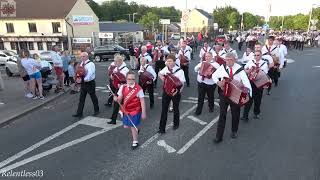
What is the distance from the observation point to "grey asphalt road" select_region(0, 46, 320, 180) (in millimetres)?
6113

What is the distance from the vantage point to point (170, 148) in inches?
285

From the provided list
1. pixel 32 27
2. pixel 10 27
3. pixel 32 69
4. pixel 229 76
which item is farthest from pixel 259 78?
pixel 10 27

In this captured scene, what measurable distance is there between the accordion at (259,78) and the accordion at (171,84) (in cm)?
208

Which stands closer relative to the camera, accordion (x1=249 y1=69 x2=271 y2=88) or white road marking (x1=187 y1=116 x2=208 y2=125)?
accordion (x1=249 y1=69 x2=271 y2=88)

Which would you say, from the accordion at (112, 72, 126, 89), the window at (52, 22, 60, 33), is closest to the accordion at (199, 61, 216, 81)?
the accordion at (112, 72, 126, 89)

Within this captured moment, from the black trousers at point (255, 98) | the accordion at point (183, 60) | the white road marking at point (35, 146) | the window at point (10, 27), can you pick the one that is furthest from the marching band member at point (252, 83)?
the window at point (10, 27)

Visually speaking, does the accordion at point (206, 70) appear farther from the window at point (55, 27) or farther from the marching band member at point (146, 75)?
the window at point (55, 27)

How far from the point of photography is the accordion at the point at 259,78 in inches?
344

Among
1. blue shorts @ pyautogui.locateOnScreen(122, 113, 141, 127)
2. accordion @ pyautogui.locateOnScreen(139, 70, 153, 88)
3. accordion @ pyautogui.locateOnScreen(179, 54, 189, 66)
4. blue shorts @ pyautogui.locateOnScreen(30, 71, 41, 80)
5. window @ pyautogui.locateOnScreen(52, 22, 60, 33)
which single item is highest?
window @ pyautogui.locateOnScreen(52, 22, 60, 33)

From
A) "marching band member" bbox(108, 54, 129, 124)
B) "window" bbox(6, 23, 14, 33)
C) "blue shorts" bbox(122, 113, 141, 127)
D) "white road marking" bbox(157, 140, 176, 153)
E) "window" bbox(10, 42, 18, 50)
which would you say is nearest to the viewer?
"blue shorts" bbox(122, 113, 141, 127)

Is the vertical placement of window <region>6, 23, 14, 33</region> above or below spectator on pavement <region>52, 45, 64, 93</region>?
above

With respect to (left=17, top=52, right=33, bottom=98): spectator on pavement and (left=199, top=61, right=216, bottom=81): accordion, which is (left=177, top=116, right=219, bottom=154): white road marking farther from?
(left=17, top=52, right=33, bottom=98): spectator on pavement

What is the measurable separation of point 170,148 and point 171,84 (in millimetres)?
1545

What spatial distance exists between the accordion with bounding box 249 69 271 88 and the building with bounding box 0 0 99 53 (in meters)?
41.6
